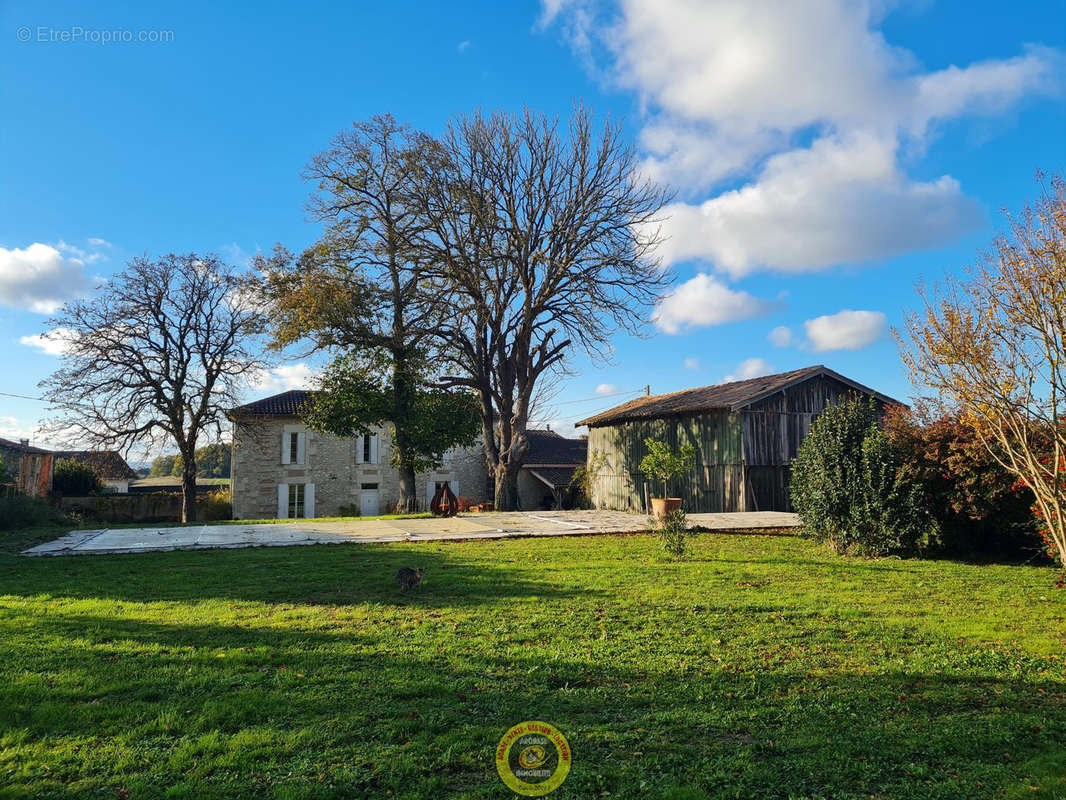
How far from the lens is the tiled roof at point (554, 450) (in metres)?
36.6

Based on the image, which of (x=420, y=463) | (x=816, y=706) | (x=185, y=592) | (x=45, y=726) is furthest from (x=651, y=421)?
(x=45, y=726)

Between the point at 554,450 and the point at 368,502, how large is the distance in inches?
474

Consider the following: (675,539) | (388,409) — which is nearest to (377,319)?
(388,409)

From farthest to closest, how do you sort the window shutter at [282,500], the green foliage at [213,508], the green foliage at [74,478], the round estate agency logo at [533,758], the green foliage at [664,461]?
the window shutter at [282,500]
the green foliage at [213,508]
the green foliage at [74,478]
the green foliage at [664,461]
the round estate agency logo at [533,758]

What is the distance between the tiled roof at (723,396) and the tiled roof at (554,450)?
1065 cm

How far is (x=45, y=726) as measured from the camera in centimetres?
362

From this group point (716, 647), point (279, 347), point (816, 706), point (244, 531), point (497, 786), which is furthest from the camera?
point (279, 347)

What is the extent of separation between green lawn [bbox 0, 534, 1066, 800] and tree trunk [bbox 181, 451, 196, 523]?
20.1 m

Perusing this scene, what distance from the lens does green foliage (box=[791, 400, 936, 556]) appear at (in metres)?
10.7

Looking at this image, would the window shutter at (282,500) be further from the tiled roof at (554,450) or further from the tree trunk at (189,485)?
the tiled roof at (554,450)

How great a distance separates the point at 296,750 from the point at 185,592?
5173 millimetres

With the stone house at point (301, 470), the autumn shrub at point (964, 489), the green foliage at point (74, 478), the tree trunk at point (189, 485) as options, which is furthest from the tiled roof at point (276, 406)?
the autumn shrub at point (964, 489)

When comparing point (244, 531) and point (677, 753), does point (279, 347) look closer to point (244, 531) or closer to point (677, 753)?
point (244, 531)

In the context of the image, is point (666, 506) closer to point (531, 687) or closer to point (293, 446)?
point (531, 687)
